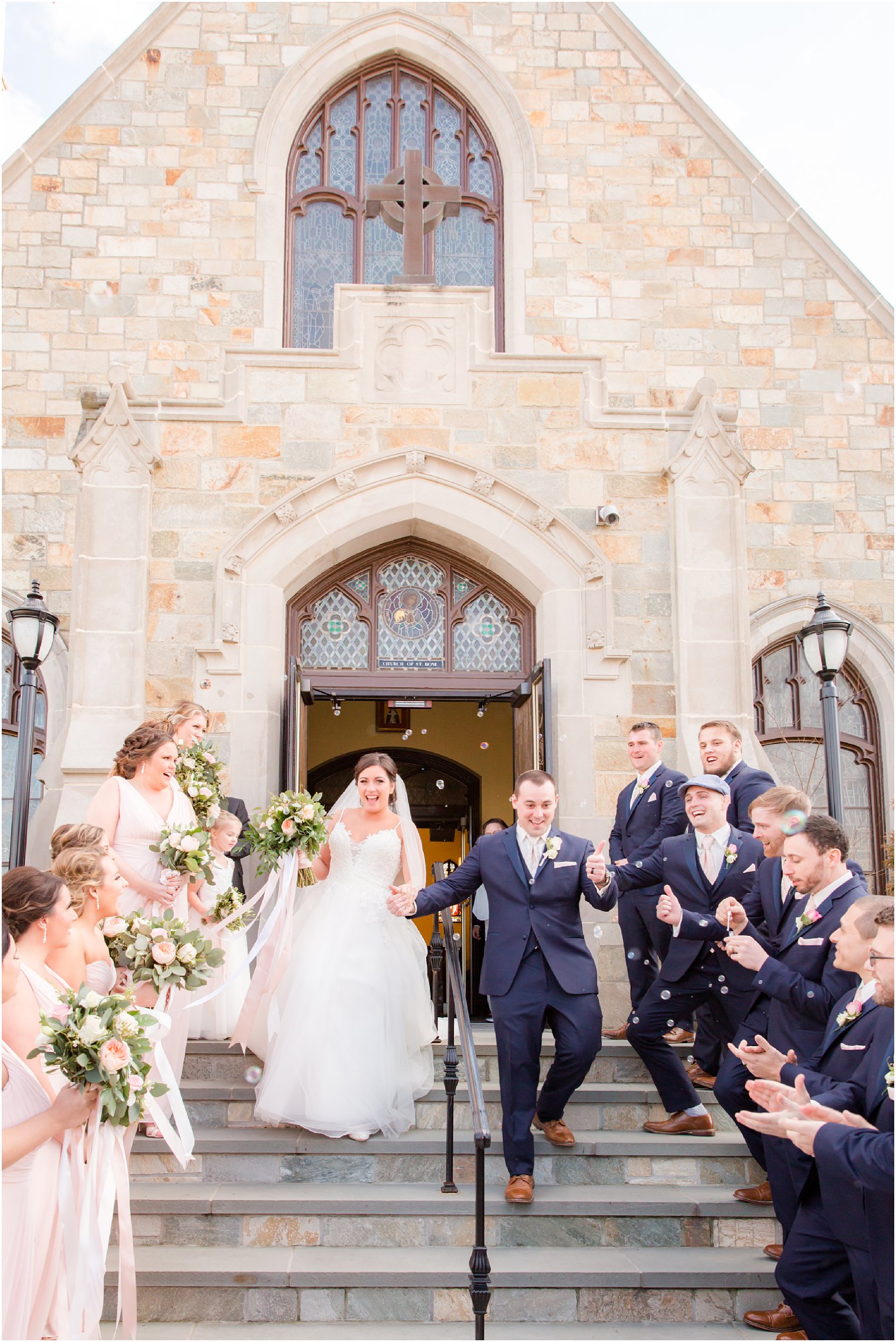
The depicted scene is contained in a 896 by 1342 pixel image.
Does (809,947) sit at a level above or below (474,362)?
below

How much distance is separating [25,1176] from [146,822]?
253 centimetres

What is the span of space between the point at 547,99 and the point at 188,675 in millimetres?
6520

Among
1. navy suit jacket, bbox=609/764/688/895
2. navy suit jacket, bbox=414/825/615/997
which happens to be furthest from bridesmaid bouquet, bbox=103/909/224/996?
navy suit jacket, bbox=609/764/688/895

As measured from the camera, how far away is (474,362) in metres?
9.24

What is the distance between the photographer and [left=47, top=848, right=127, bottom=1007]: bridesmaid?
450 cm

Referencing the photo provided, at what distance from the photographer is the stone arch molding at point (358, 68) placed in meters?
10.7

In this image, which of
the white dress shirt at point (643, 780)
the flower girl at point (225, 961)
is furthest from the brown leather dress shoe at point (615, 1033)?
the flower girl at point (225, 961)

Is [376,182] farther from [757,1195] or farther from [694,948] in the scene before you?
[757,1195]

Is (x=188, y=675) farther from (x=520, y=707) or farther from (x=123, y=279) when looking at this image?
(x=123, y=279)

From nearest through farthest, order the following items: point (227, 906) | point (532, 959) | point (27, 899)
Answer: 1. point (27, 899)
2. point (532, 959)
3. point (227, 906)

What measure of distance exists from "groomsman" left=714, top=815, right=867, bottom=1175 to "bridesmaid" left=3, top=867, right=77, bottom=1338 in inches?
103

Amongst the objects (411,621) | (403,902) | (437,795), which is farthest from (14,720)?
(437,795)

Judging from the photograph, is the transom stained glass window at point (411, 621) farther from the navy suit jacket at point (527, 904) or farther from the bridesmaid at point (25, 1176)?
the bridesmaid at point (25, 1176)

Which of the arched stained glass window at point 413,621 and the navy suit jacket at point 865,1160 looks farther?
the arched stained glass window at point 413,621
